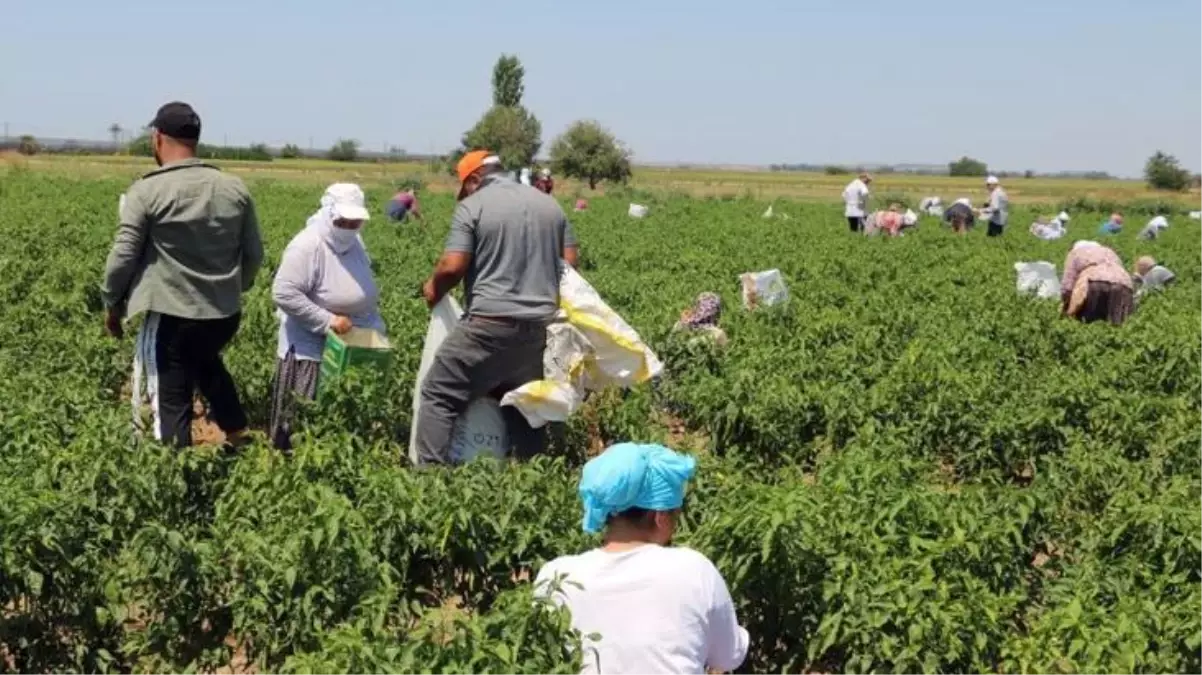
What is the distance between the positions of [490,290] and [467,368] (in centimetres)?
38

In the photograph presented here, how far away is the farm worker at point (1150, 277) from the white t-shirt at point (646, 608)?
11.8 meters

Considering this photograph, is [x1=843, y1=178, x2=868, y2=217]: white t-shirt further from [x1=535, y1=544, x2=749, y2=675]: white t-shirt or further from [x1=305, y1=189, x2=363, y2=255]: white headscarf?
[x1=535, y1=544, x2=749, y2=675]: white t-shirt

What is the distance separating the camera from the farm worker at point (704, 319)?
30.1ft

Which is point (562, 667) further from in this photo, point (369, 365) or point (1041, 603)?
point (369, 365)

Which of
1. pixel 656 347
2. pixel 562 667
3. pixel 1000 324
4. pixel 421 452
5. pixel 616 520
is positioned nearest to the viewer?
pixel 562 667

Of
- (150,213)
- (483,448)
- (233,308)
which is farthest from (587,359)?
(150,213)

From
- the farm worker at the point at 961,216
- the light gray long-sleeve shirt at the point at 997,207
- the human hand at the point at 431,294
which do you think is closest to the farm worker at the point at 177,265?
the human hand at the point at 431,294

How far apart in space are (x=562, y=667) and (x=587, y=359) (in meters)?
3.13

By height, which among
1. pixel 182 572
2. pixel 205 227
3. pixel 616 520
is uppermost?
pixel 205 227

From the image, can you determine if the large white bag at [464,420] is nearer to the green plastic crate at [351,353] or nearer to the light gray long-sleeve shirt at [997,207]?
the green plastic crate at [351,353]

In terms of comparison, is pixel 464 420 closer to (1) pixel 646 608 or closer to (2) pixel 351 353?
(2) pixel 351 353

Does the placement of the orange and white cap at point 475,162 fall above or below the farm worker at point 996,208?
above

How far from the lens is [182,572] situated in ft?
12.6

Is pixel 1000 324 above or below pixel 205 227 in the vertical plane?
below
